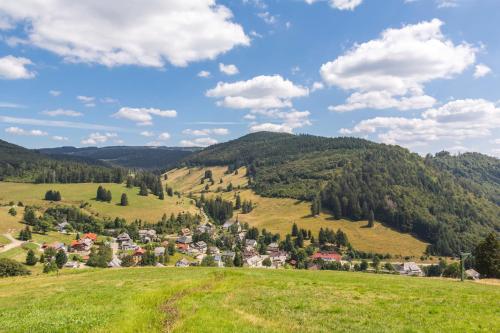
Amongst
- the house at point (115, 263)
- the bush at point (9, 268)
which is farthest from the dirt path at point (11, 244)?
the bush at point (9, 268)

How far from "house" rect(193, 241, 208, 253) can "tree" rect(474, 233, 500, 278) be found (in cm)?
13414

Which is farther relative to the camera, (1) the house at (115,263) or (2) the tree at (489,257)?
(1) the house at (115,263)

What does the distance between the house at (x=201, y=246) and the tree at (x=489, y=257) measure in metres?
134

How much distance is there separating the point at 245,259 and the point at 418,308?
487 ft

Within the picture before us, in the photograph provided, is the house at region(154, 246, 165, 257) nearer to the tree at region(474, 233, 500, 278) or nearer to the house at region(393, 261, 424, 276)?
the house at region(393, 261, 424, 276)

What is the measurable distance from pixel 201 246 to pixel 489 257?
141550 millimetres

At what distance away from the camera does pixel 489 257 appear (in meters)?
65.2

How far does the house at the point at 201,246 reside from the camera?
7119 inches

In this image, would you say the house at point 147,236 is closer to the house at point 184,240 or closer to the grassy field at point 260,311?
the house at point 184,240

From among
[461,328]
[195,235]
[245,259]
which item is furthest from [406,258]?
[461,328]

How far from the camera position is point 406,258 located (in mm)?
198750

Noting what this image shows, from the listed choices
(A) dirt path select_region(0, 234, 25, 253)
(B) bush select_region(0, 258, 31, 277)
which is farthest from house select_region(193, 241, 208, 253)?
(B) bush select_region(0, 258, 31, 277)

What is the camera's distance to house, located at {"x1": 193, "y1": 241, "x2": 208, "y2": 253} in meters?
181

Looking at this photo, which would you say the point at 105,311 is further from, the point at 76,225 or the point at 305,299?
the point at 76,225
